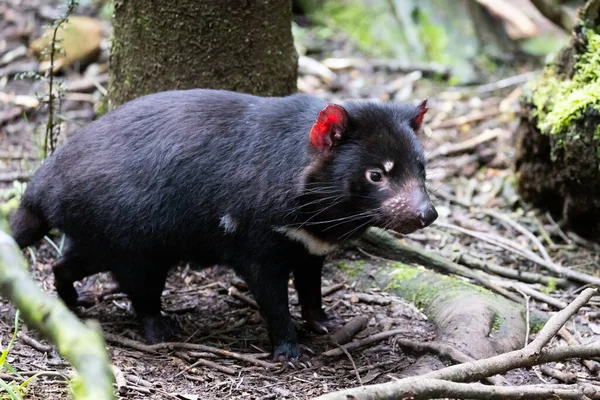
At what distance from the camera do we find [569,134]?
5203 mm

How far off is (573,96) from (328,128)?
2.32 m

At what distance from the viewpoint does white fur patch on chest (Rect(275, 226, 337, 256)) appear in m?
3.99

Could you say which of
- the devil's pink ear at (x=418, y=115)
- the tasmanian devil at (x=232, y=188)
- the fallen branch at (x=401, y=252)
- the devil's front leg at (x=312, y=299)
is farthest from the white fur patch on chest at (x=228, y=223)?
the fallen branch at (x=401, y=252)

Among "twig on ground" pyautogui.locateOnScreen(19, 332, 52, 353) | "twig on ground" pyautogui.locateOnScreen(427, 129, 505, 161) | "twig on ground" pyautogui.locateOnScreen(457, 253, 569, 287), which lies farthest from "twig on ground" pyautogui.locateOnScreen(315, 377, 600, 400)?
"twig on ground" pyautogui.locateOnScreen(427, 129, 505, 161)

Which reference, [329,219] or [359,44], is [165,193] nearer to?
[329,219]

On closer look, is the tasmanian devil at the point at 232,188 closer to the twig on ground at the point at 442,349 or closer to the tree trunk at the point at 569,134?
the twig on ground at the point at 442,349

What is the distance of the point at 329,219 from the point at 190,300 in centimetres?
153

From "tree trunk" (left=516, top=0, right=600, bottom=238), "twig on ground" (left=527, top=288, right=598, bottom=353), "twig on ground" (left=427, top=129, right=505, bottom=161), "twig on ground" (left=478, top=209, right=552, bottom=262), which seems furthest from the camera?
"twig on ground" (left=427, top=129, right=505, bottom=161)

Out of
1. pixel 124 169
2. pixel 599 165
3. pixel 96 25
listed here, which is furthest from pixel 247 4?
pixel 96 25

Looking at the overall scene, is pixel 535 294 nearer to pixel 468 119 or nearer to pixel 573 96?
pixel 573 96

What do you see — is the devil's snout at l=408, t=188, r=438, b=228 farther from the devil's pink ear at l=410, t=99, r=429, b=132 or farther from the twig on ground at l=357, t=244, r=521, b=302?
the twig on ground at l=357, t=244, r=521, b=302

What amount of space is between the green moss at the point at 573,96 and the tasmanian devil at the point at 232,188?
5.39 ft

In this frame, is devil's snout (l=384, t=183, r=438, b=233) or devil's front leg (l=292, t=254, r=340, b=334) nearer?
devil's snout (l=384, t=183, r=438, b=233)

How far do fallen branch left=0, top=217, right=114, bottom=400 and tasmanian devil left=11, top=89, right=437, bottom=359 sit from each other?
7.25 feet
